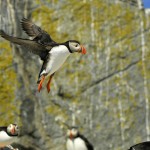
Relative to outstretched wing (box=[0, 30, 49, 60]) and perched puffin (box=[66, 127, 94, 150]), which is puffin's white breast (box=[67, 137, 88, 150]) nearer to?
perched puffin (box=[66, 127, 94, 150])

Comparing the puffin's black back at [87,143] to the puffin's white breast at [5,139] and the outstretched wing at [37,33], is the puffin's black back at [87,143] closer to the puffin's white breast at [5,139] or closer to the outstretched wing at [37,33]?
the puffin's white breast at [5,139]

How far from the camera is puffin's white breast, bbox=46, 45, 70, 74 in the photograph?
15.4 feet

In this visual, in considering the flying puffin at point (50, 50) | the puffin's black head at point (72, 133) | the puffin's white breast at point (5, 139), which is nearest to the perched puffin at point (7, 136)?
the puffin's white breast at point (5, 139)

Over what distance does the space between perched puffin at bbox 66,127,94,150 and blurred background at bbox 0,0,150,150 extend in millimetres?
503

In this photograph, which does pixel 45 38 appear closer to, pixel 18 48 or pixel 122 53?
pixel 18 48

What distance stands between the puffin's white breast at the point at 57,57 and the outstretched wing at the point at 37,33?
0.76 ft

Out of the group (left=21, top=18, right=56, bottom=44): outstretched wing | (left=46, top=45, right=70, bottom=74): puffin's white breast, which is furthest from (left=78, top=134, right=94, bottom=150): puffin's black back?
(left=46, top=45, right=70, bottom=74): puffin's white breast

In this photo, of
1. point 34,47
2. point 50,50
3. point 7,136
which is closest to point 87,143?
point 7,136

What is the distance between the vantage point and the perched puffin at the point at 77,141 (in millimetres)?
8141

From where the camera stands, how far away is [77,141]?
821 cm

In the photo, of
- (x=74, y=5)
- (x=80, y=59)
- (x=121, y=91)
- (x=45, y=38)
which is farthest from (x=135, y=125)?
(x=45, y=38)

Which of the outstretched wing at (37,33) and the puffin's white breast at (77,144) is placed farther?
the puffin's white breast at (77,144)

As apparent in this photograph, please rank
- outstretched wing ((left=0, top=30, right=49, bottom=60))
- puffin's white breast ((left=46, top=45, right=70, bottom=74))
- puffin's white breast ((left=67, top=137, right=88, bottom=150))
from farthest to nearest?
puffin's white breast ((left=67, top=137, right=88, bottom=150))
puffin's white breast ((left=46, top=45, right=70, bottom=74))
outstretched wing ((left=0, top=30, right=49, bottom=60))

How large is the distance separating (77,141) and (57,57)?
368 centimetres
